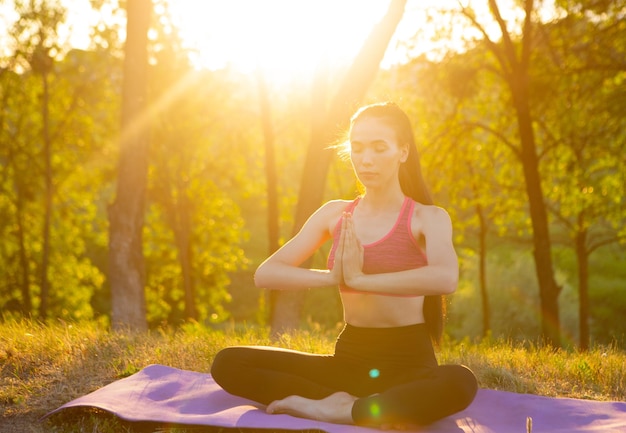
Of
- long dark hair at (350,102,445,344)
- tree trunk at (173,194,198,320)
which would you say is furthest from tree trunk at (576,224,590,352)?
long dark hair at (350,102,445,344)

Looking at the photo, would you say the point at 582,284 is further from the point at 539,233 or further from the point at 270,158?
the point at 270,158

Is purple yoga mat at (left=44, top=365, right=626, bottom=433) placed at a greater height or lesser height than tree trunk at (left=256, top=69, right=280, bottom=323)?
lesser

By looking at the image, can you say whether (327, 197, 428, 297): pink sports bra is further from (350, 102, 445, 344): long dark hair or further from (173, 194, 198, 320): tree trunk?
(173, 194, 198, 320): tree trunk

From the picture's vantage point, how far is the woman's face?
4680 millimetres

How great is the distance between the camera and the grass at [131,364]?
5336 mm

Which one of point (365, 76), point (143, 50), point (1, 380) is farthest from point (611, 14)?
point (1, 380)

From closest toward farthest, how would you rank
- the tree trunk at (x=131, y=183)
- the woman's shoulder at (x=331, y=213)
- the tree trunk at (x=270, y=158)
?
the woman's shoulder at (x=331, y=213) < the tree trunk at (x=131, y=183) < the tree trunk at (x=270, y=158)

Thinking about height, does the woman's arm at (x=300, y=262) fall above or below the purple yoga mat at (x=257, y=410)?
above

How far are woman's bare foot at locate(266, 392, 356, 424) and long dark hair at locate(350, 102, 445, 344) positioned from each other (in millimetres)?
738

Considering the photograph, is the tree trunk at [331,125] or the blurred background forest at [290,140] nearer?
the tree trunk at [331,125]

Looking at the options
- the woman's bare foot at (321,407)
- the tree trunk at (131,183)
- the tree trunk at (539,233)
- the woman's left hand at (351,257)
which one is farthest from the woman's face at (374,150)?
the tree trunk at (539,233)

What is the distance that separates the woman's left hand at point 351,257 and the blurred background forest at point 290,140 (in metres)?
5.41

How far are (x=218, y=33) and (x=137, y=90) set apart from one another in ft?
35.2

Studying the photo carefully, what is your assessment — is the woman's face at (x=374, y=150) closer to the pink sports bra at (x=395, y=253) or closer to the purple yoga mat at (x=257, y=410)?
the pink sports bra at (x=395, y=253)
